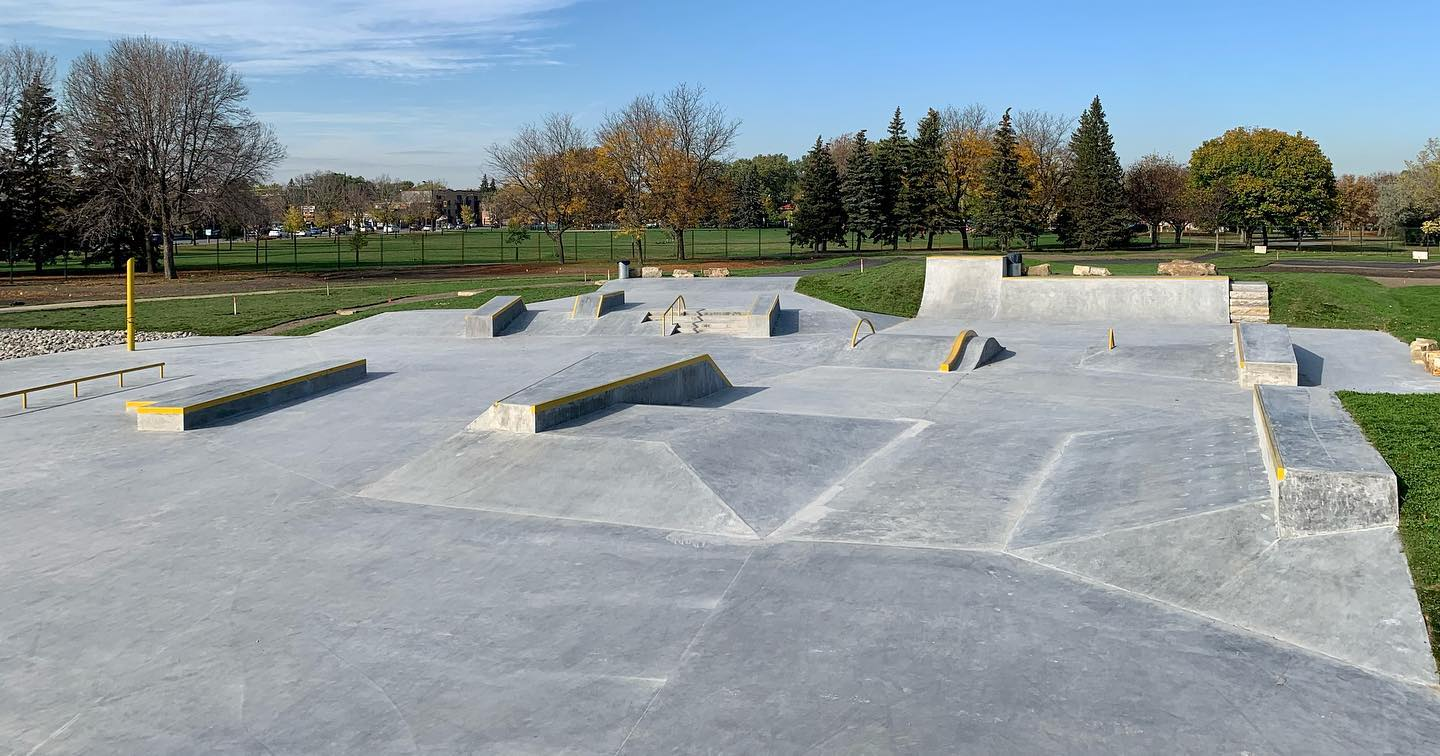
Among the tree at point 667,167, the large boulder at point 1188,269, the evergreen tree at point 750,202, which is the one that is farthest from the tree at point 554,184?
the evergreen tree at point 750,202

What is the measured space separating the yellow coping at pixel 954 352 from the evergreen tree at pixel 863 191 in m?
46.2

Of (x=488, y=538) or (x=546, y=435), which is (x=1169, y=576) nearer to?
(x=488, y=538)

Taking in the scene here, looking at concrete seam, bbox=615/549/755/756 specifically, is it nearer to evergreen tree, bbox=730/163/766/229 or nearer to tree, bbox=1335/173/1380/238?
tree, bbox=1335/173/1380/238

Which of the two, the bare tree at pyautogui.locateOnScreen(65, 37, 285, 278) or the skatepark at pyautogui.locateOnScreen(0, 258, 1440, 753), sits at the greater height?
the bare tree at pyautogui.locateOnScreen(65, 37, 285, 278)

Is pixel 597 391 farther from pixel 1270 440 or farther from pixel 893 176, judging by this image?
pixel 893 176

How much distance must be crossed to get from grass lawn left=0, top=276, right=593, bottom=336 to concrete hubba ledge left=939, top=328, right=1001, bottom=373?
64.1ft

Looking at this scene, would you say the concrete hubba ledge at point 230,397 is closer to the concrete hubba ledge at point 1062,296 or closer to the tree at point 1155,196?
the concrete hubba ledge at point 1062,296

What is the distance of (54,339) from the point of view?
2752cm

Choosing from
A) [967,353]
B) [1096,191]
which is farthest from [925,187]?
[967,353]

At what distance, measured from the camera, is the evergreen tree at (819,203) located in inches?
2554

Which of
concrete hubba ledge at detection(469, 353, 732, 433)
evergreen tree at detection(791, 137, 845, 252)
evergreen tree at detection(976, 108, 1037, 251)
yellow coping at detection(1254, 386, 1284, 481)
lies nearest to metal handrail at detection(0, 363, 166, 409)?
concrete hubba ledge at detection(469, 353, 732, 433)

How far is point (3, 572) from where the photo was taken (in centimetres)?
876

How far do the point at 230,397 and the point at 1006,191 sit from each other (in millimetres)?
56653

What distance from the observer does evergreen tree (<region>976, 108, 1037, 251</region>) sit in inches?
2498
